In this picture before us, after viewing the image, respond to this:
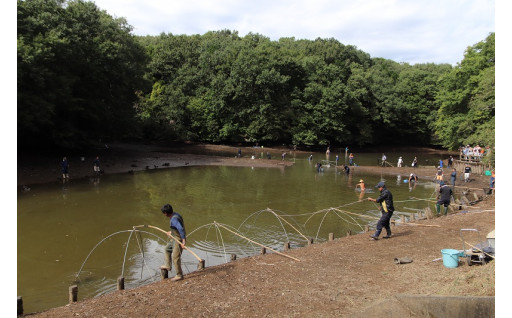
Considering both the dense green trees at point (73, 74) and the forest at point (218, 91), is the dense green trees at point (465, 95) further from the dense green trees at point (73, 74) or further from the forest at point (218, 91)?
the dense green trees at point (73, 74)

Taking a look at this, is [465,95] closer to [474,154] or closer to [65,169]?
[474,154]

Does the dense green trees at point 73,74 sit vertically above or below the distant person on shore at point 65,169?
above

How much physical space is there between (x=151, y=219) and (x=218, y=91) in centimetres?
4552

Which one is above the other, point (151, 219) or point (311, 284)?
point (311, 284)

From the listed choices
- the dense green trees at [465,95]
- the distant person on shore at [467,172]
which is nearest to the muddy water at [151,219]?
the distant person on shore at [467,172]

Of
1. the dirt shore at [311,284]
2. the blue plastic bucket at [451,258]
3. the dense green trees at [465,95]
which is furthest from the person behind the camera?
the dense green trees at [465,95]

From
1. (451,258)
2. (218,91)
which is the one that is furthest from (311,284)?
(218,91)

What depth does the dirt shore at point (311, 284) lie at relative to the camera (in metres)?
8.18

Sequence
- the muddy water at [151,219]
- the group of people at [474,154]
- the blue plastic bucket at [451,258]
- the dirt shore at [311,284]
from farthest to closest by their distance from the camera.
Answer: the group of people at [474,154] → the muddy water at [151,219] → the blue plastic bucket at [451,258] → the dirt shore at [311,284]

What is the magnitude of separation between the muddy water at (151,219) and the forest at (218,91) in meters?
9.52

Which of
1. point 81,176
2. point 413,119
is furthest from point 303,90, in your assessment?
point 81,176

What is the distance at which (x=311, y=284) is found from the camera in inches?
381

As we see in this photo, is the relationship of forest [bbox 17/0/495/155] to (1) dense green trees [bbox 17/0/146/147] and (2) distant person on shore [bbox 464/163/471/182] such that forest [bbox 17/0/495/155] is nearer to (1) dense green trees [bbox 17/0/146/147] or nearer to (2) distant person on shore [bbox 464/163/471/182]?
(1) dense green trees [bbox 17/0/146/147]

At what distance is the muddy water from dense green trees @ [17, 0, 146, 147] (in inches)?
302
